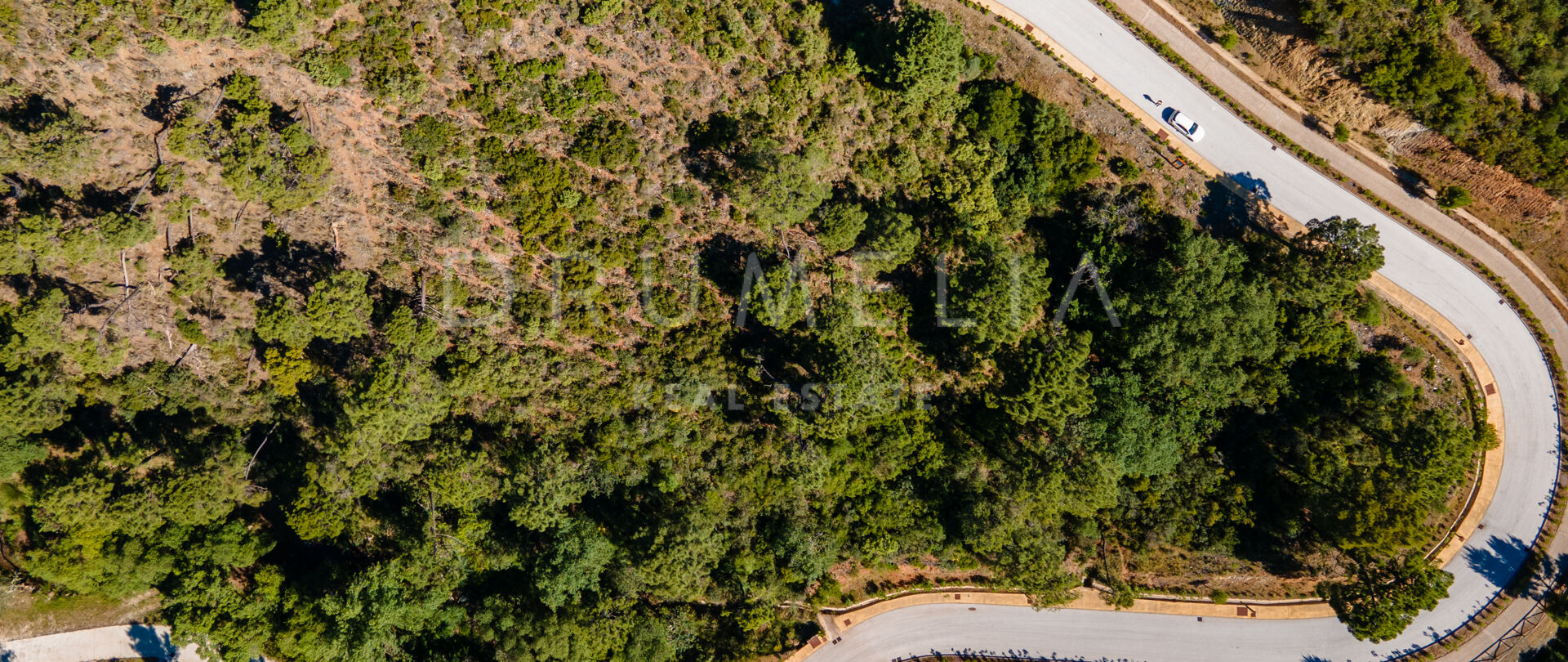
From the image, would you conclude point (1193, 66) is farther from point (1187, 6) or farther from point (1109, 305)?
point (1109, 305)

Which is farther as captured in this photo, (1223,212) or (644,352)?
(1223,212)

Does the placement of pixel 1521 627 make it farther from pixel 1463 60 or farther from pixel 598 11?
pixel 598 11

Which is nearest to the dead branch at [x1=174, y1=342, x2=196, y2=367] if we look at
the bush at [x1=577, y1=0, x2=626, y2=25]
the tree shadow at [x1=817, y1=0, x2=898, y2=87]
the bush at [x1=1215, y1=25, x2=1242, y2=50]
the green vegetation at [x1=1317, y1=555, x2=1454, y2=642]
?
the bush at [x1=577, y1=0, x2=626, y2=25]

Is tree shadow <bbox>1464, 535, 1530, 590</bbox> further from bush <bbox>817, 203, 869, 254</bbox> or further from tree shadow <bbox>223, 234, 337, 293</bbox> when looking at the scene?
tree shadow <bbox>223, 234, 337, 293</bbox>

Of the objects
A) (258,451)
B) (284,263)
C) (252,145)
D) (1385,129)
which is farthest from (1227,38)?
(258,451)

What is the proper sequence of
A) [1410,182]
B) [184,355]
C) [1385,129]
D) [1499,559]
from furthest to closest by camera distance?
[1499,559], [1410,182], [1385,129], [184,355]

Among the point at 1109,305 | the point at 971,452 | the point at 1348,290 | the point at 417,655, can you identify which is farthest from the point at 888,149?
the point at 417,655

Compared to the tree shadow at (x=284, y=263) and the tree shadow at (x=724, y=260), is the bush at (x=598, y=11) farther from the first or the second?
the tree shadow at (x=284, y=263)
